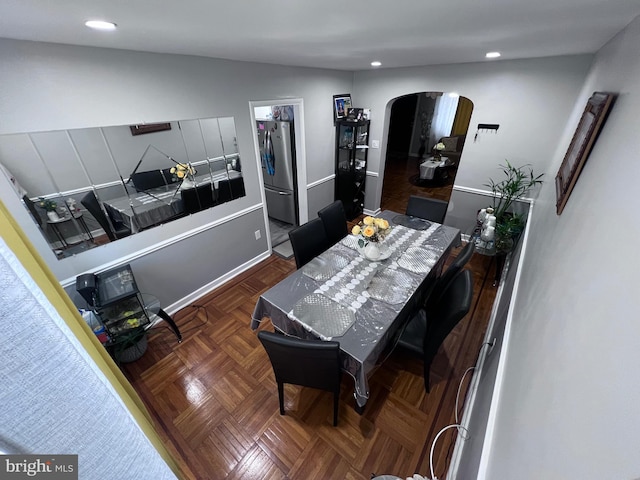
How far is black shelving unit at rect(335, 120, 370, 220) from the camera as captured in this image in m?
3.77

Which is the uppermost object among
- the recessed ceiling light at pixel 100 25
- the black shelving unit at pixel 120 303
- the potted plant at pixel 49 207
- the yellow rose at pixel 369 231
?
the recessed ceiling light at pixel 100 25

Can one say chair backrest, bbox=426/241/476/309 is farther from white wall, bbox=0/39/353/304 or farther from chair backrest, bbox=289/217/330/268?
white wall, bbox=0/39/353/304

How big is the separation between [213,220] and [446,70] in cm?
322

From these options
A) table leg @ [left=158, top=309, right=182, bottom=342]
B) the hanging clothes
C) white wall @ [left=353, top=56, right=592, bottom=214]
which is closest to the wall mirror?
table leg @ [left=158, top=309, right=182, bottom=342]

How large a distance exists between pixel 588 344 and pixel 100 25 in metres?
2.07

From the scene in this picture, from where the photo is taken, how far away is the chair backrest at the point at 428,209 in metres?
2.77

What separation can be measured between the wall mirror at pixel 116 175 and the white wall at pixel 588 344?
2585 mm

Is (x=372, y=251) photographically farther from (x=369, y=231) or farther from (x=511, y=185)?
(x=511, y=185)

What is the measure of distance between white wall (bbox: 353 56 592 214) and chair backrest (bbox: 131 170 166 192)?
3.05 m

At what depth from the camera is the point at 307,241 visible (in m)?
2.29

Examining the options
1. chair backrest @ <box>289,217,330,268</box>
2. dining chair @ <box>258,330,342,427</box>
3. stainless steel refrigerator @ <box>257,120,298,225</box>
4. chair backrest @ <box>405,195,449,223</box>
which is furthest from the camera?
stainless steel refrigerator @ <box>257,120,298,225</box>

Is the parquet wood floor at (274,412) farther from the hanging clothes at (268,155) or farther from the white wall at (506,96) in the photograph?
the hanging clothes at (268,155)

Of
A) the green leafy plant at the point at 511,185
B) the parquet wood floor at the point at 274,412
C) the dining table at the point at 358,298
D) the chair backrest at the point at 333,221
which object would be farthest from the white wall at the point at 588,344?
the green leafy plant at the point at 511,185

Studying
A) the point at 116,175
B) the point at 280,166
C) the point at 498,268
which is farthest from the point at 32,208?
the point at 498,268
